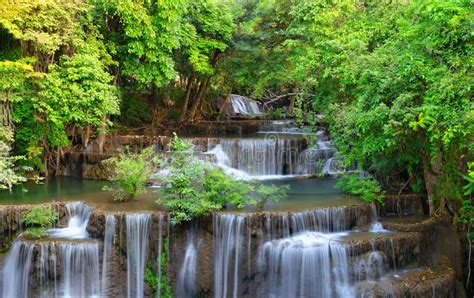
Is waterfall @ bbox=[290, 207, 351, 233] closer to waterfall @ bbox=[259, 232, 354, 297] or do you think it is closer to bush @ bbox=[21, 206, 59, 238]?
waterfall @ bbox=[259, 232, 354, 297]

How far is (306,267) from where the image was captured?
10.2 metres

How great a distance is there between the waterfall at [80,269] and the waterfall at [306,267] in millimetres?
3538

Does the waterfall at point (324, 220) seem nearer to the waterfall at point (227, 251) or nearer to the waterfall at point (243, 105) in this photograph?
the waterfall at point (227, 251)

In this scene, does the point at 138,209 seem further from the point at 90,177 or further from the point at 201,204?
the point at 90,177

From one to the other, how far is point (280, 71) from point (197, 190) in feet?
28.8

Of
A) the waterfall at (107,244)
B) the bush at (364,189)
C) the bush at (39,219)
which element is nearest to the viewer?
the waterfall at (107,244)

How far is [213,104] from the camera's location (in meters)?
27.0

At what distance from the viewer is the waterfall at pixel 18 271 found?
1027cm

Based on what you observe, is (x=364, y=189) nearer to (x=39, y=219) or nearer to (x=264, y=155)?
(x=264, y=155)

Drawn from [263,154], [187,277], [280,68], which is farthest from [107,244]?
[280,68]

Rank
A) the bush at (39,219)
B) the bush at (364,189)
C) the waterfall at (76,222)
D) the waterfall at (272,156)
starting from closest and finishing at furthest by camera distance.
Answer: the bush at (39,219)
the waterfall at (76,222)
the bush at (364,189)
the waterfall at (272,156)

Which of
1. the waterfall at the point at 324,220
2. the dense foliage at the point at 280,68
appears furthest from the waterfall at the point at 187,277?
the waterfall at the point at 324,220

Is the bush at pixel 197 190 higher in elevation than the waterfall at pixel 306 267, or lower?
higher

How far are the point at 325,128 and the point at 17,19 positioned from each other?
10.9 metres
